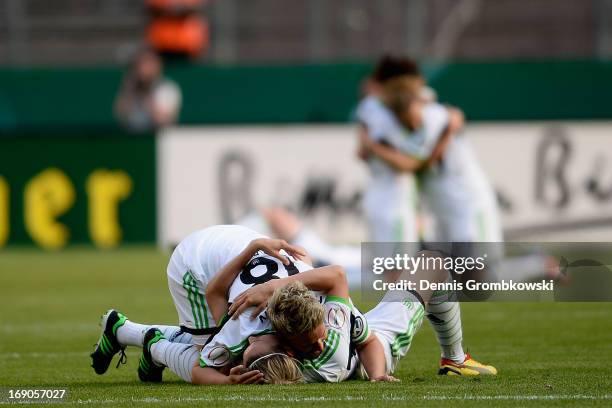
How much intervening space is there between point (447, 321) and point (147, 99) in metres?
11.7

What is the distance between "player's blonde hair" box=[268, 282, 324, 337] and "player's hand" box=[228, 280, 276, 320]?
0.18 m

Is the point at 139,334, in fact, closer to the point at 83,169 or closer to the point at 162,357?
the point at 162,357

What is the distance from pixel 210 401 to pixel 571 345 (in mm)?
3116

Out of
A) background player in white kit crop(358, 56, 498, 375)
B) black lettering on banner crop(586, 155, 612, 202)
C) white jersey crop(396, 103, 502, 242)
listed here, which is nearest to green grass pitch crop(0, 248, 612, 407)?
white jersey crop(396, 103, 502, 242)

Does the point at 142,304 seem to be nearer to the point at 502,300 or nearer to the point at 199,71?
the point at 502,300

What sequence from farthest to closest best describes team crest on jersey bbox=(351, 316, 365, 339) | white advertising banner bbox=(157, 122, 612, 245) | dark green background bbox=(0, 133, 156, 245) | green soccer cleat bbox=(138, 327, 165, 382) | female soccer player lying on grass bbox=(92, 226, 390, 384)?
dark green background bbox=(0, 133, 156, 245) < white advertising banner bbox=(157, 122, 612, 245) < green soccer cleat bbox=(138, 327, 165, 382) < team crest on jersey bbox=(351, 316, 365, 339) < female soccer player lying on grass bbox=(92, 226, 390, 384)

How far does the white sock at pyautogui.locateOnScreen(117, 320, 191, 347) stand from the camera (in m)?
6.91

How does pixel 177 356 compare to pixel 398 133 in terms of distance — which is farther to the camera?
pixel 398 133

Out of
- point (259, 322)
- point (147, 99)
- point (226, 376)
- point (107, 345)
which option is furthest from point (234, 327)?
point (147, 99)

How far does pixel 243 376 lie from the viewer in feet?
20.5

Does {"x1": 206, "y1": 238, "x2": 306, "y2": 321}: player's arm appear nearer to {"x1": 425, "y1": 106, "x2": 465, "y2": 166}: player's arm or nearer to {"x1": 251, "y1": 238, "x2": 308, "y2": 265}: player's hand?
{"x1": 251, "y1": 238, "x2": 308, "y2": 265}: player's hand

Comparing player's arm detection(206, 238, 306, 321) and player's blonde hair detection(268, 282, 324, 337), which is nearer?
player's blonde hair detection(268, 282, 324, 337)

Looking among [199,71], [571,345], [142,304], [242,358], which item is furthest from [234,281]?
[199,71]

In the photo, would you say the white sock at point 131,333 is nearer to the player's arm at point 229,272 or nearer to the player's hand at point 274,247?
the player's arm at point 229,272
